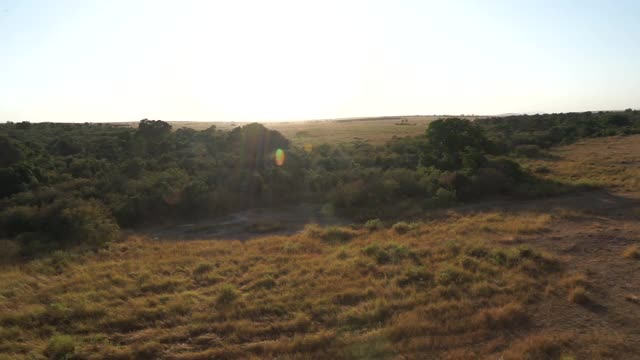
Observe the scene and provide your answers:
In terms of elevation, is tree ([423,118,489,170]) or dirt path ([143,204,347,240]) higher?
tree ([423,118,489,170])

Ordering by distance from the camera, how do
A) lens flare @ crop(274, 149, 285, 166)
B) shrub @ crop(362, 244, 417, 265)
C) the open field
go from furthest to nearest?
lens flare @ crop(274, 149, 285, 166)
shrub @ crop(362, 244, 417, 265)
the open field

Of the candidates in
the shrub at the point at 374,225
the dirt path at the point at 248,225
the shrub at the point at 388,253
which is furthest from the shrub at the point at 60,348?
the shrub at the point at 374,225

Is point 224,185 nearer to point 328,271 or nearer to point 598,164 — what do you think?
point 328,271

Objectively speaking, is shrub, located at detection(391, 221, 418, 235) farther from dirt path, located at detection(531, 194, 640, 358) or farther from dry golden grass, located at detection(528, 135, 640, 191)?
dry golden grass, located at detection(528, 135, 640, 191)

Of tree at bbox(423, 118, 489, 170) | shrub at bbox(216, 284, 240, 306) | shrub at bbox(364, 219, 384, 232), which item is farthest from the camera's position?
tree at bbox(423, 118, 489, 170)

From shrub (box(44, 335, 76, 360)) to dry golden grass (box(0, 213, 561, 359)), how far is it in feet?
0.11

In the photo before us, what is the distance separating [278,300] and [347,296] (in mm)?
1599

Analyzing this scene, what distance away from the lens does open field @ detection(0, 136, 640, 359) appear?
8562mm

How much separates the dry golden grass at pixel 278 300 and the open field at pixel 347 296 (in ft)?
0.12

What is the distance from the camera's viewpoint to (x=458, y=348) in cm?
830

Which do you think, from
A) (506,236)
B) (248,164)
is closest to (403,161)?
(248,164)

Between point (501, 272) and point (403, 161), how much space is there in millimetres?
22596

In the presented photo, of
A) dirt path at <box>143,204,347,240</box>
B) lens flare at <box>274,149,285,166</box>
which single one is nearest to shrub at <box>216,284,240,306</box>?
dirt path at <box>143,204,347,240</box>

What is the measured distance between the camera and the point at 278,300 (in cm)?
1081
